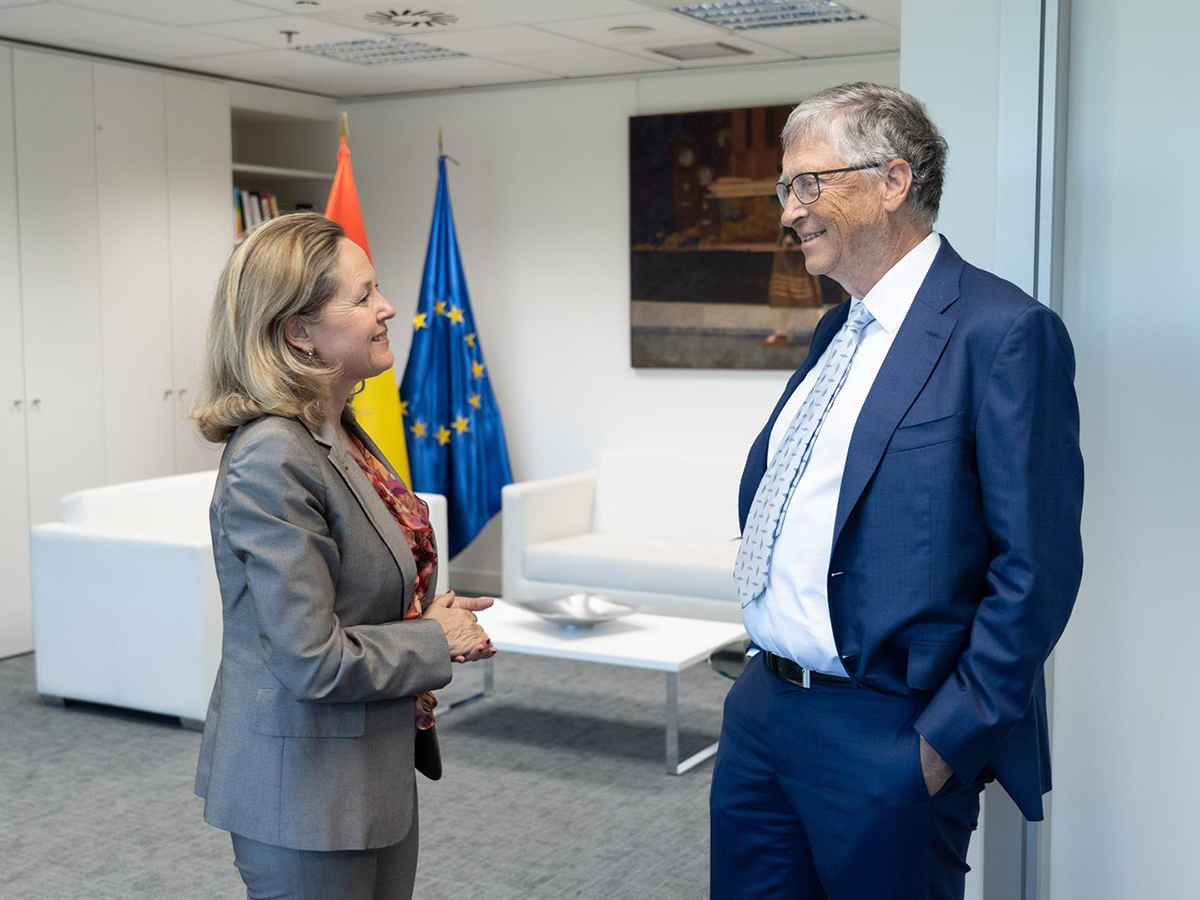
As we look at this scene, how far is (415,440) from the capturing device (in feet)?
21.4

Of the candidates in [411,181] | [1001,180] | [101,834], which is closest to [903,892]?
[1001,180]

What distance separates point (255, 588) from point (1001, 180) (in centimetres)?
135

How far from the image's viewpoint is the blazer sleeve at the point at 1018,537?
1577mm

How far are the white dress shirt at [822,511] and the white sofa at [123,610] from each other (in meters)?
→ 3.01

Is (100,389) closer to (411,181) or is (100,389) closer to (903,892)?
(411,181)

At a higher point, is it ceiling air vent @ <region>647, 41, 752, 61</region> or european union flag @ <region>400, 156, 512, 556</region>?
ceiling air vent @ <region>647, 41, 752, 61</region>

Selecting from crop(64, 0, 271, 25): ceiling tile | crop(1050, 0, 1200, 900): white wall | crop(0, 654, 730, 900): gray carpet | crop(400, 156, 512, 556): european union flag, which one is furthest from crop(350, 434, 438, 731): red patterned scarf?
crop(400, 156, 512, 556): european union flag

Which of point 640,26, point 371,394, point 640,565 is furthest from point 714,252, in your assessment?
point 371,394

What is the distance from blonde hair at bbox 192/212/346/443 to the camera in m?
1.67

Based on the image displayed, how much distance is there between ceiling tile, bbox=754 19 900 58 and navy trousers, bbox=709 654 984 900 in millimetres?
3865

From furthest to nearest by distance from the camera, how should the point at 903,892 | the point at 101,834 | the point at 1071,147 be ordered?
the point at 101,834 < the point at 1071,147 < the point at 903,892

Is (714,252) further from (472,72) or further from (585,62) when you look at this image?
(472,72)

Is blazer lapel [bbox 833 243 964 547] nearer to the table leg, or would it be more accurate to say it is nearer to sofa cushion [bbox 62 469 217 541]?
the table leg

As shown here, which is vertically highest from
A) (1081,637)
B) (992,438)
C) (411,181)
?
(411,181)
